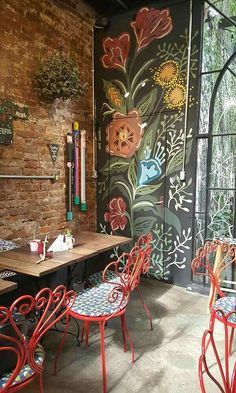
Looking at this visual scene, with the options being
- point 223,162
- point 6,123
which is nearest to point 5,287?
point 6,123

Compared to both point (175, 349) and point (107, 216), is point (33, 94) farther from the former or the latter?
point (175, 349)

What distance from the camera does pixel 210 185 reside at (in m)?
3.34

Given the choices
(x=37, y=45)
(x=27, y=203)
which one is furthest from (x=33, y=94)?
(x=27, y=203)

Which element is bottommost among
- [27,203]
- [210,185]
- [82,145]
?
[27,203]

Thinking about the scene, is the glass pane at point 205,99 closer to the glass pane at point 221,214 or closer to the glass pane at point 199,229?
the glass pane at point 221,214

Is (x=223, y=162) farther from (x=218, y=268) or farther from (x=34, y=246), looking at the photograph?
(x=34, y=246)

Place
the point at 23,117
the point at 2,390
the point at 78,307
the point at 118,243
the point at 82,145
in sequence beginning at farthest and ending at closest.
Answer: the point at 82,145, the point at 23,117, the point at 118,243, the point at 78,307, the point at 2,390

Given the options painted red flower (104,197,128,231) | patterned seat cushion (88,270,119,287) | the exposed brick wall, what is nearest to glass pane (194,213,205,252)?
painted red flower (104,197,128,231)

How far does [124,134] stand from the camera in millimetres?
3875

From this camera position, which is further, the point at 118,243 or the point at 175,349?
the point at 118,243

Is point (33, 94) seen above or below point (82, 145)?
above

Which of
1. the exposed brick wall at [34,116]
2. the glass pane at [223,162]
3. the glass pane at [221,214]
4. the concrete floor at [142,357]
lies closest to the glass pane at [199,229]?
the glass pane at [221,214]

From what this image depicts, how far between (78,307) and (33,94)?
88.9 inches

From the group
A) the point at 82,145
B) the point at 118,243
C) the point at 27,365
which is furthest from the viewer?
the point at 82,145
